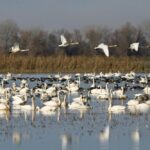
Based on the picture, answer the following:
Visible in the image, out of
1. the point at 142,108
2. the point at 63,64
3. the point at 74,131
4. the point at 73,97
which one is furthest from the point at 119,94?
the point at 63,64

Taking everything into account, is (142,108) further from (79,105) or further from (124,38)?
(124,38)

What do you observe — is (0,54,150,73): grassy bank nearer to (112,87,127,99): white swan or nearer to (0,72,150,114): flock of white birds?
(0,72,150,114): flock of white birds

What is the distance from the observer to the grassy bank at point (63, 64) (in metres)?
44.0

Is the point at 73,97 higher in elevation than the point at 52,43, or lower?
lower

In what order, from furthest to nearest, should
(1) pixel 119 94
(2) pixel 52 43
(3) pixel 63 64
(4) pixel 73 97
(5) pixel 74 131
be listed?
(2) pixel 52 43 → (3) pixel 63 64 → (4) pixel 73 97 → (1) pixel 119 94 → (5) pixel 74 131

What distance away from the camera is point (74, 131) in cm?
1797

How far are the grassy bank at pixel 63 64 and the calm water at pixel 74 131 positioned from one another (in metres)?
21.5

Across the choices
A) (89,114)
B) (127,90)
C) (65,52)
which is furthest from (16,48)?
(65,52)

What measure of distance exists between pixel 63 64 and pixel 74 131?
2633 centimetres

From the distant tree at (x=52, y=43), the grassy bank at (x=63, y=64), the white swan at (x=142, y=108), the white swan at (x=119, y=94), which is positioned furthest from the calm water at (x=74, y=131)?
the distant tree at (x=52, y=43)

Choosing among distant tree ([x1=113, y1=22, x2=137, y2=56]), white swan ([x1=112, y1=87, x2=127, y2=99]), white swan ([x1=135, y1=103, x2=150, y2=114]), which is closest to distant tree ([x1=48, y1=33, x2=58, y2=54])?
distant tree ([x1=113, y1=22, x2=137, y2=56])

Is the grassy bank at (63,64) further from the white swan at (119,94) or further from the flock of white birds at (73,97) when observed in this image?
the white swan at (119,94)

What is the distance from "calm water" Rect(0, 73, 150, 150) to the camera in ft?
53.0

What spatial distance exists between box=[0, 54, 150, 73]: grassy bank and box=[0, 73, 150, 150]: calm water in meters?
21.5
